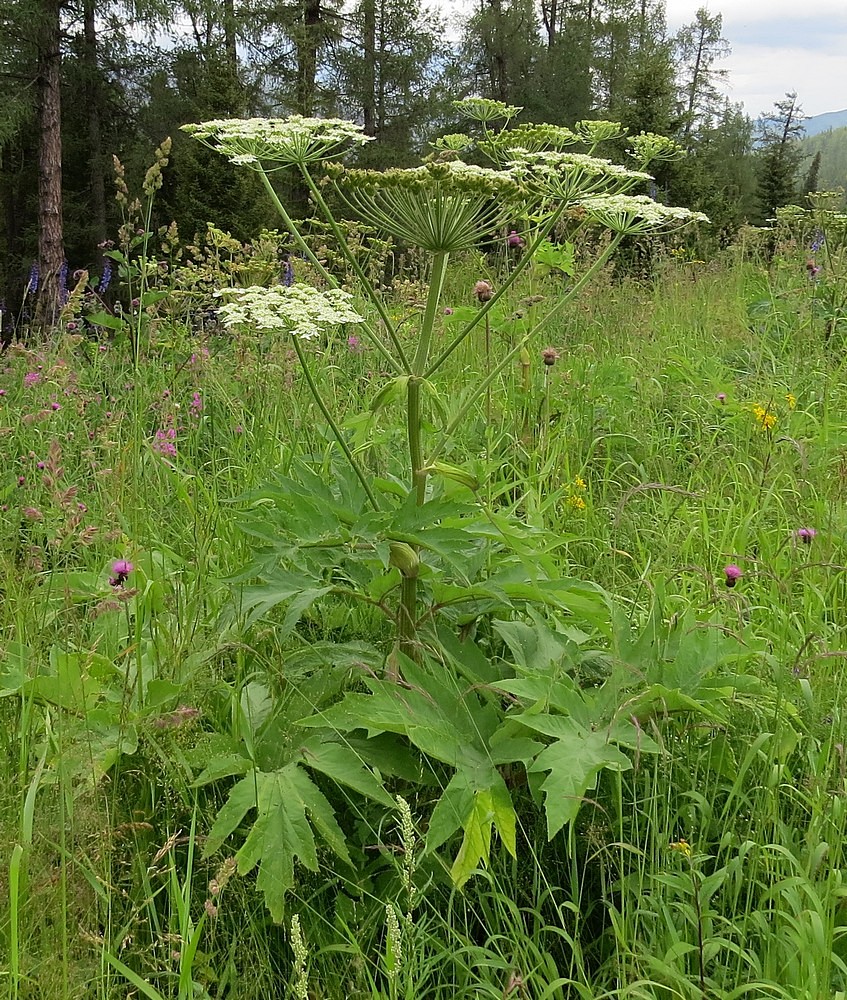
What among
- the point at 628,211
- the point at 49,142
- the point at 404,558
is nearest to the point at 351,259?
the point at 404,558

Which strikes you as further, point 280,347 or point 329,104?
point 329,104

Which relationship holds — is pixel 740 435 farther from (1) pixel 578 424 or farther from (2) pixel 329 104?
(2) pixel 329 104

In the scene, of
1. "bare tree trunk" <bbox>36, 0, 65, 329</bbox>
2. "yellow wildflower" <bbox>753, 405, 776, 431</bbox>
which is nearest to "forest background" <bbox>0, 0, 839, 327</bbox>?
"bare tree trunk" <bbox>36, 0, 65, 329</bbox>

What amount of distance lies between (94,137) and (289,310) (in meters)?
23.4

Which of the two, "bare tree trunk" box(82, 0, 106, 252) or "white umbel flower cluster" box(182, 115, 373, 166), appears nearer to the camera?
"white umbel flower cluster" box(182, 115, 373, 166)

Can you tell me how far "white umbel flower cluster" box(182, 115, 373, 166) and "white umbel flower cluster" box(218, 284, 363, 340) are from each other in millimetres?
302

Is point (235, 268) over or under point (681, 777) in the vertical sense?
over

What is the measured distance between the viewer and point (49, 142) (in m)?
14.7

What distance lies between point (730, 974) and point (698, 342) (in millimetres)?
4417

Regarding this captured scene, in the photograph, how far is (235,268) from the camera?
3305 millimetres

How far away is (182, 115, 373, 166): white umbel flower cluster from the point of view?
5.98ft

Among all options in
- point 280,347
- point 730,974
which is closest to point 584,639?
point 730,974

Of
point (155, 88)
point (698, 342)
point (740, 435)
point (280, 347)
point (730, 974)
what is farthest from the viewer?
point (155, 88)

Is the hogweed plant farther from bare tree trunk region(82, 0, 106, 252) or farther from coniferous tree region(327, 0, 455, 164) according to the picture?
coniferous tree region(327, 0, 455, 164)
